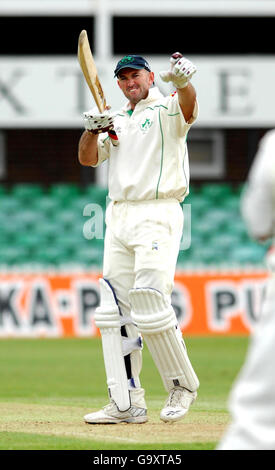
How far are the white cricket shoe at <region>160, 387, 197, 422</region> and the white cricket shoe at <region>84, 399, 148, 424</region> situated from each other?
0.18m

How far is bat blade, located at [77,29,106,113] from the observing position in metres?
6.19

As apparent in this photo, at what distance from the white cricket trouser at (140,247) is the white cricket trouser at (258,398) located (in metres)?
2.30

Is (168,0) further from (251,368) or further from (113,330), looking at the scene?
(251,368)

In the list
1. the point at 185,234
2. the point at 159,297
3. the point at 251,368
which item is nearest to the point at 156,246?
the point at 159,297

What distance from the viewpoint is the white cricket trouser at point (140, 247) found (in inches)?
235

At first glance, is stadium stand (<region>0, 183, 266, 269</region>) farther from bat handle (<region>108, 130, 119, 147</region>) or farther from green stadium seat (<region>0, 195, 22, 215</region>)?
bat handle (<region>108, 130, 119, 147</region>)

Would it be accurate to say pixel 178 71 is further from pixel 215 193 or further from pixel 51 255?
pixel 215 193

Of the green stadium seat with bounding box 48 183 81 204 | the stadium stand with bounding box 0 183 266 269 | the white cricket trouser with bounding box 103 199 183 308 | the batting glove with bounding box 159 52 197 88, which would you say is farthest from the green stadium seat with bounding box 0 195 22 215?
the batting glove with bounding box 159 52 197 88

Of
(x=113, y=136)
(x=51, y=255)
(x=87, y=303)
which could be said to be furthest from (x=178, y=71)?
(x=51, y=255)

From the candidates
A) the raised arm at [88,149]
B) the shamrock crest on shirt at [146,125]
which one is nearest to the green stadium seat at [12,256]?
the raised arm at [88,149]

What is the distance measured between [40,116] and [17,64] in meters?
0.96

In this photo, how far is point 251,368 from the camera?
358 centimetres

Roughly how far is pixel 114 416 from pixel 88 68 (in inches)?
80.2

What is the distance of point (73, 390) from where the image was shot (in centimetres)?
935
